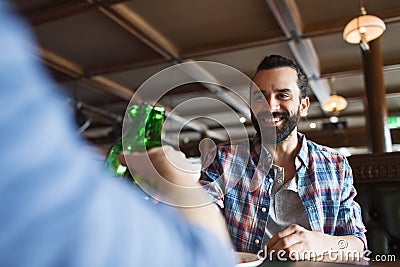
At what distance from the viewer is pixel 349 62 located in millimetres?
5543

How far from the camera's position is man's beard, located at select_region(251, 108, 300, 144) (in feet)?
4.95

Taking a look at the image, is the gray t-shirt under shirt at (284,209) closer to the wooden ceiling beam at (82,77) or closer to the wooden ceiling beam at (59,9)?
the wooden ceiling beam at (59,9)

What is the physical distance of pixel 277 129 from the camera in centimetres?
158

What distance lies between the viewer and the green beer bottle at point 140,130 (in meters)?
0.64

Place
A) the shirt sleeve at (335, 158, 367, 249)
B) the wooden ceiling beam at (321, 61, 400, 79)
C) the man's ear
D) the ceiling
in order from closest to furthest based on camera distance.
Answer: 1. the shirt sleeve at (335, 158, 367, 249)
2. the man's ear
3. the ceiling
4. the wooden ceiling beam at (321, 61, 400, 79)

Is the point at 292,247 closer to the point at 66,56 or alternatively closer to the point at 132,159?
the point at 132,159

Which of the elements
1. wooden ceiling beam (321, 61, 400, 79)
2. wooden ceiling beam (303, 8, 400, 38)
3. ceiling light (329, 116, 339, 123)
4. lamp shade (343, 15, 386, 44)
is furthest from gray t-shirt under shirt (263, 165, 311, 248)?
ceiling light (329, 116, 339, 123)

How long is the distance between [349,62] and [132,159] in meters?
5.68

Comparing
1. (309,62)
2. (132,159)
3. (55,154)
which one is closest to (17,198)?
(55,154)

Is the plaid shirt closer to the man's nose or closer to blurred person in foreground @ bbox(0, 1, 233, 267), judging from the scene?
the man's nose

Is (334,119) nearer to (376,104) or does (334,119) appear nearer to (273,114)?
(376,104)

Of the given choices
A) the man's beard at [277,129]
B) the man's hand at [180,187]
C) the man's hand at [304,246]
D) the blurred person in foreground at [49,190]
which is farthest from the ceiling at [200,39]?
the blurred person in foreground at [49,190]

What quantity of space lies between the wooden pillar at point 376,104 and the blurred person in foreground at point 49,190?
12.5 feet

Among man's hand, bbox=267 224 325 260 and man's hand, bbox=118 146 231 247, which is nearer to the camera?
man's hand, bbox=118 146 231 247
